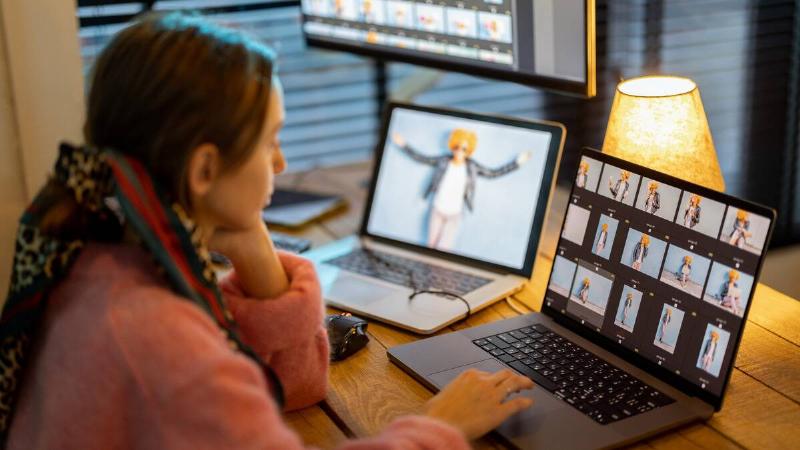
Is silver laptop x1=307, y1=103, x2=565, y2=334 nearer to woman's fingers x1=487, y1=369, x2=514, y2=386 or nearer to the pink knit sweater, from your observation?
woman's fingers x1=487, y1=369, x2=514, y2=386

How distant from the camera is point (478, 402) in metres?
1.09

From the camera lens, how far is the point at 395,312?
145 centimetres

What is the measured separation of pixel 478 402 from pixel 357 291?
0.48 meters

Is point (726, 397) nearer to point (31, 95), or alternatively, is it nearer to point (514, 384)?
point (514, 384)

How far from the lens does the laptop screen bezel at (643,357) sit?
108 cm

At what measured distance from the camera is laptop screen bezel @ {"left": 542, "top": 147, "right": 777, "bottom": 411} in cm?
108

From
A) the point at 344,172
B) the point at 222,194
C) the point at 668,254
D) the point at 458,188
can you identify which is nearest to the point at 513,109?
the point at 344,172

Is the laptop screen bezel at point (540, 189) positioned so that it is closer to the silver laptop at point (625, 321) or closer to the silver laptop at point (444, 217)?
the silver laptop at point (444, 217)

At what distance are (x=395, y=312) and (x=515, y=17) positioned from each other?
523 millimetres

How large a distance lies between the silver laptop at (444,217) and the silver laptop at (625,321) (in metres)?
0.16

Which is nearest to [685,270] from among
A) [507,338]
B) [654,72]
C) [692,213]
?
[692,213]

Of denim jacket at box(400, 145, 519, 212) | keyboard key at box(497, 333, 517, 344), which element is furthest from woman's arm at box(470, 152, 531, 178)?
keyboard key at box(497, 333, 517, 344)

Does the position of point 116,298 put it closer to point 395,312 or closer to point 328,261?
point 395,312

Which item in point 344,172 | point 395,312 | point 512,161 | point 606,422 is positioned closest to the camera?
point 606,422
